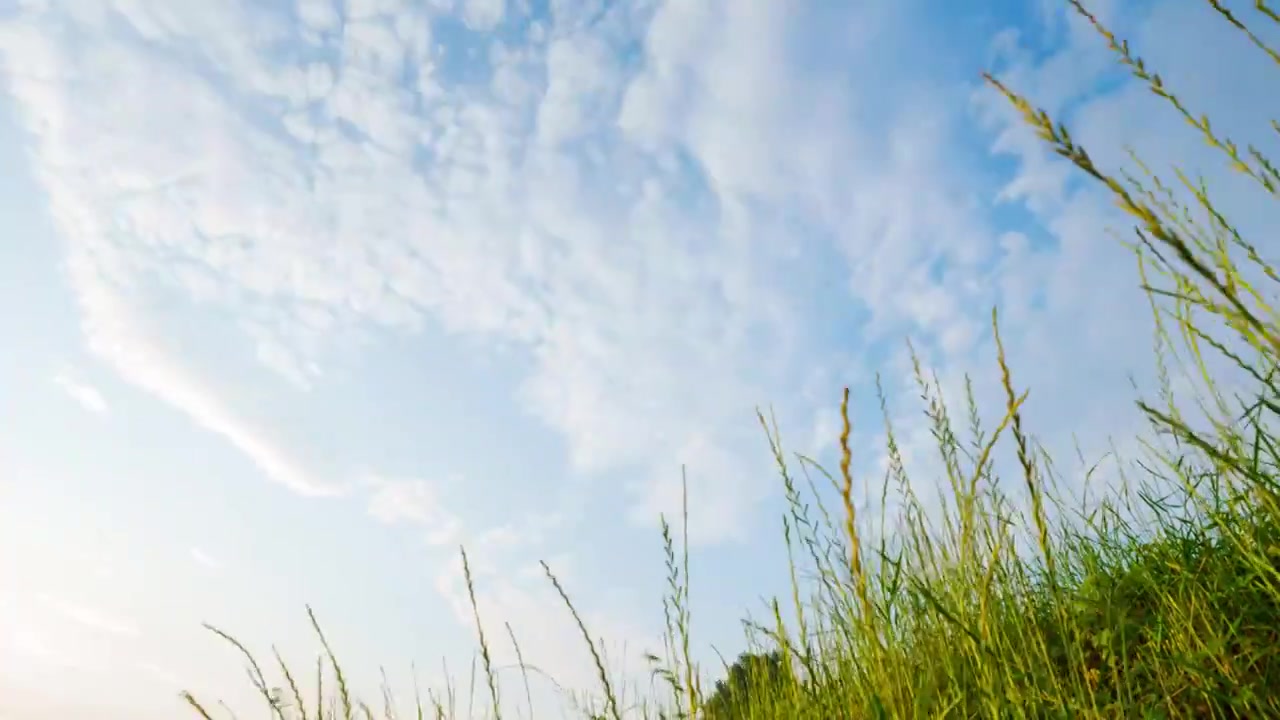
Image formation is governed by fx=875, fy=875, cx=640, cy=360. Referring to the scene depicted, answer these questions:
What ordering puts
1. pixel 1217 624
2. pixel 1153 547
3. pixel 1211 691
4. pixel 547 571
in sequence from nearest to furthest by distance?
pixel 1211 691
pixel 1217 624
pixel 547 571
pixel 1153 547

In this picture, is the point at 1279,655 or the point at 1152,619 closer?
the point at 1279,655

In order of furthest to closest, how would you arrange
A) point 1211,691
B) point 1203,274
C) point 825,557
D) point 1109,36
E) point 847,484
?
1. point 825,557
2. point 1211,691
3. point 847,484
4. point 1109,36
5. point 1203,274

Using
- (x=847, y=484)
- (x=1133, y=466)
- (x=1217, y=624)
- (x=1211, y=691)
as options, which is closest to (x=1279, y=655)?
(x=1217, y=624)

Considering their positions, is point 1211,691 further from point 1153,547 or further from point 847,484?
point 847,484

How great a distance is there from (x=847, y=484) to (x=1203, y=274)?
766 millimetres

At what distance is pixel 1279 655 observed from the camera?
7.65 feet

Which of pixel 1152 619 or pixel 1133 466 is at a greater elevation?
pixel 1133 466

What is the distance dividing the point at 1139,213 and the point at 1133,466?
307 centimetres

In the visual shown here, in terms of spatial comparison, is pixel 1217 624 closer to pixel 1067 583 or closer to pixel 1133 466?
pixel 1067 583

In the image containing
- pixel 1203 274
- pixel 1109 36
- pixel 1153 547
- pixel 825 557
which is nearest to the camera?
pixel 1203 274

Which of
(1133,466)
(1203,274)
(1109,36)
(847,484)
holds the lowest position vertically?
(1203,274)

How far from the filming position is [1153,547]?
10.2 feet

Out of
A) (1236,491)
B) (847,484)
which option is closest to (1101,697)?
(1236,491)

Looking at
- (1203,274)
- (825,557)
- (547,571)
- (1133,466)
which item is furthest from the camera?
(1133,466)
